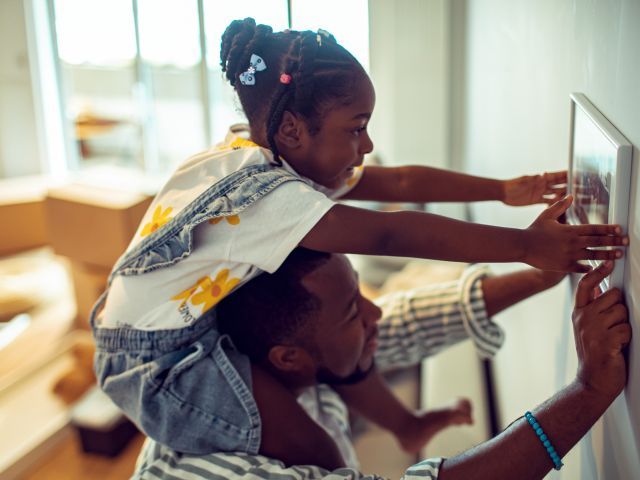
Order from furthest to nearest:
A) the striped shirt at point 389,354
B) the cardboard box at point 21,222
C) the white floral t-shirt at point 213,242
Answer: the cardboard box at point 21,222
the striped shirt at point 389,354
the white floral t-shirt at point 213,242

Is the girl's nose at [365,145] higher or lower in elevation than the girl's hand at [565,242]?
higher

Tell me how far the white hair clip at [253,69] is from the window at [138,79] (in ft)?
6.39

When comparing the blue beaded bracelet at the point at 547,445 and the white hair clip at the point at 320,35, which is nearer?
the blue beaded bracelet at the point at 547,445

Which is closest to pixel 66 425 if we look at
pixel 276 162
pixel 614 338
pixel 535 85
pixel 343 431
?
pixel 343 431

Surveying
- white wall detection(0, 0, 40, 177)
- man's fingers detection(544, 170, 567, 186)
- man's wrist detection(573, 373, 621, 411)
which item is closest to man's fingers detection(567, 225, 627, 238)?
man's wrist detection(573, 373, 621, 411)

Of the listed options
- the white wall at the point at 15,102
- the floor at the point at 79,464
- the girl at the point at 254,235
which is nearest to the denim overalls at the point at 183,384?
the girl at the point at 254,235

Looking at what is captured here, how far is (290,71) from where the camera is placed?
881 millimetres

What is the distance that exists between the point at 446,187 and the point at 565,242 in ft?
1.29

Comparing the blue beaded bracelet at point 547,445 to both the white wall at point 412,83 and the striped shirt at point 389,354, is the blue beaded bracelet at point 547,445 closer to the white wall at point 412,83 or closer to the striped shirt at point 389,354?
the striped shirt at point 389,354

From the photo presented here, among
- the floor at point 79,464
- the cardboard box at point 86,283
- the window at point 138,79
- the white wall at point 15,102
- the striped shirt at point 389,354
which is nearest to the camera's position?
the striped shirt at point 389,354

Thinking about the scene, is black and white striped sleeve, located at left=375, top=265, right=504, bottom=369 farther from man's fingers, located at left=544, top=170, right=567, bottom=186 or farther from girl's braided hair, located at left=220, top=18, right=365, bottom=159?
girl's braided hair, located at left=220, top=18, right=365, bottom=159

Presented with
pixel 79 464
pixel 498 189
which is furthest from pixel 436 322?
pixel 79 464

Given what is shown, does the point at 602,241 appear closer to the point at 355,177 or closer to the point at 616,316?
the point at 616,316

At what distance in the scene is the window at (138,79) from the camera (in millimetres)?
4270
